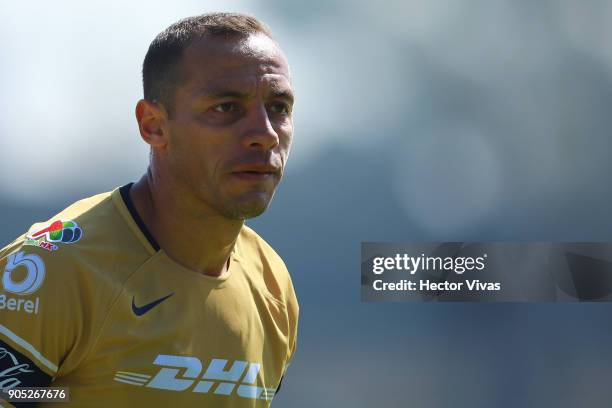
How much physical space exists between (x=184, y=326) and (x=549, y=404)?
1.86 meters

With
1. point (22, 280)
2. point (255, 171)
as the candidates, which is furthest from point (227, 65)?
point (22, 280)

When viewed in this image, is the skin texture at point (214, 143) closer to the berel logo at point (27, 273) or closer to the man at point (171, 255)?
the man at point (171, 255)

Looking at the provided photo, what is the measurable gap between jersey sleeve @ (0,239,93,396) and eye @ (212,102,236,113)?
39cm

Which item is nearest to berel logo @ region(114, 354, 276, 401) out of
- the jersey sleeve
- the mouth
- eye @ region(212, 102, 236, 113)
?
the jersey sleeve

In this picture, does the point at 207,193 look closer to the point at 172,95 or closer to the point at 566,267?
the point at 172,95

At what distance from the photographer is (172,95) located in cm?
159

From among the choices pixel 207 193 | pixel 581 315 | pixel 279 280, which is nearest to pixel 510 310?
pixel 581 315

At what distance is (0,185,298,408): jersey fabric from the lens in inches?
54.6

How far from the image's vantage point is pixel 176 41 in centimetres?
161

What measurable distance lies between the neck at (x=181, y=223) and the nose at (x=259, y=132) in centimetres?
17

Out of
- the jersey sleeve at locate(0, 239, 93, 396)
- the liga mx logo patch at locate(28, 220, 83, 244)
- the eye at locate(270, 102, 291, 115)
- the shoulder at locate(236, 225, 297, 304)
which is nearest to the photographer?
the jersey sleeve at locate(0, 239, 93, 396)

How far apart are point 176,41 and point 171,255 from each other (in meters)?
0.42

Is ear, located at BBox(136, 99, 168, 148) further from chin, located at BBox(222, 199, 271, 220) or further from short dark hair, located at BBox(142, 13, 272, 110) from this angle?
chin, located at BBox(222, 199, 271, 220)

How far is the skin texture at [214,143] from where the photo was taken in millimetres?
1551
